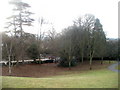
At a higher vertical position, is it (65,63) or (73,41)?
(73,41)

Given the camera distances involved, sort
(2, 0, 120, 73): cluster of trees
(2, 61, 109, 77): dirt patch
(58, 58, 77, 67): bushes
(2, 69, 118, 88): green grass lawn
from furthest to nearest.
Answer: (58, 58, 77, 67): bushes → (2, 0, 120, 73): cluster of trees → (2, 61, 109, 77): dirt patch → (2, 69, 118, 88): green grass lawn

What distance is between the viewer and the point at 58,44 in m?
11.3

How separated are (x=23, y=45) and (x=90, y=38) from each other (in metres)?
4.82

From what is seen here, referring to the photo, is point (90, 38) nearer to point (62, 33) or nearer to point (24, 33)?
point (62, 33)

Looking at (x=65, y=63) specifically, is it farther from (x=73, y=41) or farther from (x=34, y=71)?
(x=34, y=71)

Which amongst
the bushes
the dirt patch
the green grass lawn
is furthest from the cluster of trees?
the green grass lawn

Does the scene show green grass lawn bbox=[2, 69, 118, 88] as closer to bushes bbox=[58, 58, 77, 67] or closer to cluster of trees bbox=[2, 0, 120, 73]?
cluster of trees bbox=[2, 0, 120, 73]

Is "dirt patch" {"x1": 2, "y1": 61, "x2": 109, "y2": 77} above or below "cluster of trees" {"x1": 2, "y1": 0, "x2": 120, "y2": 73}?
below

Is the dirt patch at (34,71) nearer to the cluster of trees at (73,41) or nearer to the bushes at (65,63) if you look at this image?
the cluster of trees at (73,41)

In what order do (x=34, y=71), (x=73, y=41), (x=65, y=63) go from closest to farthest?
(x=34, y=71) < (x=73, y=41) < (x=65, y=63)

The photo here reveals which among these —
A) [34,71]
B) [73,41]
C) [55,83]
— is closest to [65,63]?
[73,41]

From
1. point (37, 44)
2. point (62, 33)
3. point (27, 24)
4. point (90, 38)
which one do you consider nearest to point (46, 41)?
point (37, 44)

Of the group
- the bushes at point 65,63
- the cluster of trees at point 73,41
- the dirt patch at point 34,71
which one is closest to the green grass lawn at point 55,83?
Answer: the dirt patch at point 34,71

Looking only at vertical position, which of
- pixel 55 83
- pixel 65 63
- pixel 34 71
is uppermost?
pixel 55 83
